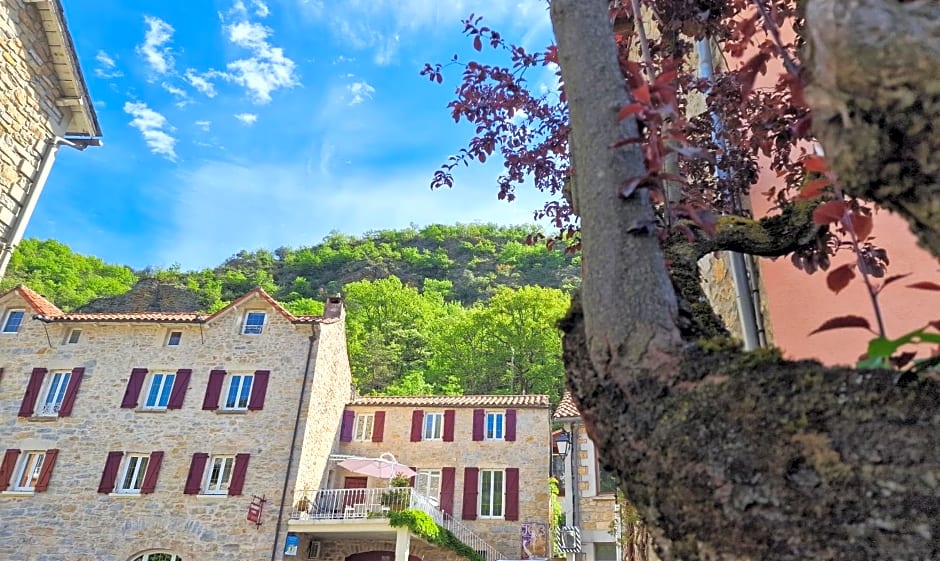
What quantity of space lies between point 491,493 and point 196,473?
9152 mm

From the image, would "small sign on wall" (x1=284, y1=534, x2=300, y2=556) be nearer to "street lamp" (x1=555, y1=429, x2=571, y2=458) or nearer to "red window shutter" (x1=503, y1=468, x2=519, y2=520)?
"red window shutter" (x1=503, y1=468, x2=519, y2=520)

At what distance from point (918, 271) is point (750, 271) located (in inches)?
36.7

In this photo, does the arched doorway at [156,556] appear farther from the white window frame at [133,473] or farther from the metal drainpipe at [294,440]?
the metal drainpipe at [294,440]

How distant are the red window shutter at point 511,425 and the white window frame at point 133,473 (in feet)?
36.8

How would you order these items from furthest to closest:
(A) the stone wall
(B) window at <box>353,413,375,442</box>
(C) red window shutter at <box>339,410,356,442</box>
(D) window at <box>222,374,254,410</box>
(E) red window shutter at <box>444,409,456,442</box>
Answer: (B) window at <box>353,413,375,442</box> → (C) red window shutter at <box>339,410,356,442</box> → (E) red window shutter at <box>444,409,456,442</box> → (D) window at <box>222,374,254,410</box> → (A) the stone wall

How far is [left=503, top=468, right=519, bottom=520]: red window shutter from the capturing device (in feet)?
61.6

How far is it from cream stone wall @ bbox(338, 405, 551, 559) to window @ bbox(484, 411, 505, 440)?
215mm

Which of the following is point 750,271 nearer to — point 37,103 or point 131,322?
point 37,103

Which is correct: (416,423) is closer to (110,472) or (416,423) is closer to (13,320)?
(110,472)

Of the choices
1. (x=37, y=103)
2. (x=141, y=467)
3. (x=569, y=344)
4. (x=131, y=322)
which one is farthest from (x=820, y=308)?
(x=131, y=322)

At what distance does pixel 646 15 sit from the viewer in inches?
239

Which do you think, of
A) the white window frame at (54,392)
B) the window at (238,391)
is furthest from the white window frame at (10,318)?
the window at (238,391)

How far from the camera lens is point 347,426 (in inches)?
828

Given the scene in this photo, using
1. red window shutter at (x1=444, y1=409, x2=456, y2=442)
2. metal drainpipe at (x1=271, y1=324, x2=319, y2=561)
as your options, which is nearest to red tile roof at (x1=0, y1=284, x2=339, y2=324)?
metal drainpipe at (x1=271, y1=324, x2=319, y2=561)
